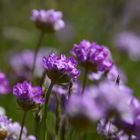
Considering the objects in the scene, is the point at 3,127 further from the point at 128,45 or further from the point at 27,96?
the point at 128,45

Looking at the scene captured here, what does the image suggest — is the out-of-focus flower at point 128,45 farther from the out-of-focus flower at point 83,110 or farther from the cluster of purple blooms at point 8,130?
the out-of-focus flower at point 83,110

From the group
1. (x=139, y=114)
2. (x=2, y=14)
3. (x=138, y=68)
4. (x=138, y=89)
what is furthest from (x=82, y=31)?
(x=139, y=114)

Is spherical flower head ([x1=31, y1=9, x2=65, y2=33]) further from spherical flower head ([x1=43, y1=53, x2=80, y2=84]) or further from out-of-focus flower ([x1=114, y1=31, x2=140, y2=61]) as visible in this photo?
out-of-focus flower ([x1=114, y1=31, x2=140, y2=61])

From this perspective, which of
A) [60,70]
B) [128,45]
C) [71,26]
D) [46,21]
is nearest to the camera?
[60,70]

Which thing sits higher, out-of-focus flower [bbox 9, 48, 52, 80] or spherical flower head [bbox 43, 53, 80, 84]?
spherical flower head [bbox 43, 53, 80, 84]

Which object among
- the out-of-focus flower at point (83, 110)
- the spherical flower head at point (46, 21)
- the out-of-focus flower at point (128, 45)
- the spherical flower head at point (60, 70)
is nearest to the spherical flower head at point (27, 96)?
A: the spherical flower head at point (60, 70)

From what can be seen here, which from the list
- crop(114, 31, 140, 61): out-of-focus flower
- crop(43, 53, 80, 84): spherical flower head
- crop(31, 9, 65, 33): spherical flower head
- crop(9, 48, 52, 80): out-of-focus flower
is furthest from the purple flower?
crop(114, 31, 140, 61): out-of-focus flower

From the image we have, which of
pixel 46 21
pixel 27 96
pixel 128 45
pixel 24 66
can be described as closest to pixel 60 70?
pixel 27 96
